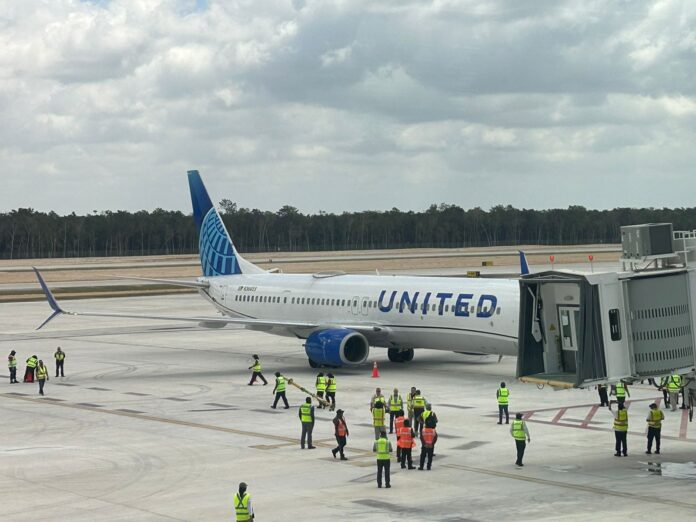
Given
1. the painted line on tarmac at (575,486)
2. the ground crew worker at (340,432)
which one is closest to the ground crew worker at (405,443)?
the painted line on tarmac at (575,486)

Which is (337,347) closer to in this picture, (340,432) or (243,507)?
(340,432)

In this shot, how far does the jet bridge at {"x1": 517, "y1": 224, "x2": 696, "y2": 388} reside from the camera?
986 inches

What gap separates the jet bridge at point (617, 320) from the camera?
82.2 feet

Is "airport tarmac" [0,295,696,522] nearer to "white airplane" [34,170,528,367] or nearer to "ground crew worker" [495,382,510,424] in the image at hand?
"ground crew worker" [495,382,510,424]

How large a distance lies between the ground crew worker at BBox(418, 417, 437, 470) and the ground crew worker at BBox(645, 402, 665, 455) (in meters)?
5.48

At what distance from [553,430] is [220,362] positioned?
76.9 feet

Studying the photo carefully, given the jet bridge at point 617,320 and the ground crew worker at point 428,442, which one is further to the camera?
the ground crew worker at point 428,442

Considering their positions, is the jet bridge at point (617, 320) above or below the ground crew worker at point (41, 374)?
above

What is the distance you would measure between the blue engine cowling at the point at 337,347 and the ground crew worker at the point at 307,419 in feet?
52.5

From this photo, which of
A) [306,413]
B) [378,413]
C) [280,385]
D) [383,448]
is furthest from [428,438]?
[280,385]

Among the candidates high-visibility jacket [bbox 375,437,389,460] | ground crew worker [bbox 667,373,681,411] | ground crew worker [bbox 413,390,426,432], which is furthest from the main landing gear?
high-visibility jacket [bbox 375,437,389,460]

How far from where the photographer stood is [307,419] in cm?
2867

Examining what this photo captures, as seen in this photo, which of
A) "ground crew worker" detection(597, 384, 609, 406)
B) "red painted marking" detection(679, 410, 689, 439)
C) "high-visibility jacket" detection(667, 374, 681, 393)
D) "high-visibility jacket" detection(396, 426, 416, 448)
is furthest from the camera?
"ground crew worker" detection(597, 384, 609, 406)

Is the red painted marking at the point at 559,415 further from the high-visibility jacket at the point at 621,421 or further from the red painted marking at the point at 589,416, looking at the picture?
the high-visibility jacket at the point at 621,421
